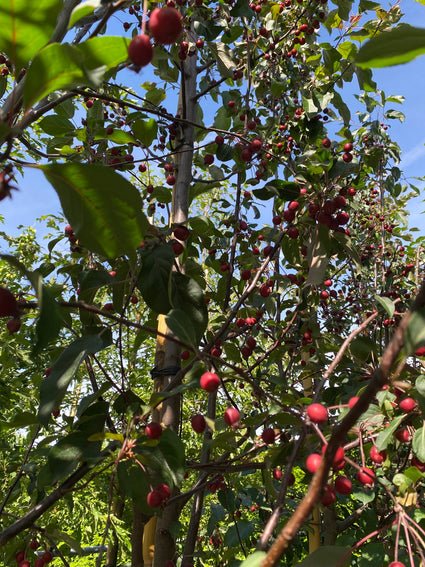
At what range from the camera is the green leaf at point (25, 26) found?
663 mm

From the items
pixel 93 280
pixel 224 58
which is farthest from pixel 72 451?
pixel 224 58

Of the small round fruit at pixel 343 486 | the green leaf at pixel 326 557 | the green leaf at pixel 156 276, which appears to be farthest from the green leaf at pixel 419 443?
the green leaf at pixel 156 276

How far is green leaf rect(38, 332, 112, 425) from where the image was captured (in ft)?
3.09

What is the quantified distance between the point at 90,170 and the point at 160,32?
0.84 feet

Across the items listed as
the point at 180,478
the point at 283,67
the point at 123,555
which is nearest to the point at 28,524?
the point at 180,478

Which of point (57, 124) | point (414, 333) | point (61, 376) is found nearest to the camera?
point (414, 333)

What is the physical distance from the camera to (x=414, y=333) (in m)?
0.41

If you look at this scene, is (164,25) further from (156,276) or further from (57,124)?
(57,124)

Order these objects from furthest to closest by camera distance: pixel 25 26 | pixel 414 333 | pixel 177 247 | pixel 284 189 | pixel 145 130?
pixel 145 130, pixel 284 189, pixel 177 247, pixel 25 26, pixel 414 333

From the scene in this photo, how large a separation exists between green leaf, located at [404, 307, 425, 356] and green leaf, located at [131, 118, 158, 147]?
1.37 m

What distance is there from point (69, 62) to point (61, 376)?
636 millimetres

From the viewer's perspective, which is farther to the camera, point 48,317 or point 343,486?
point 343,486

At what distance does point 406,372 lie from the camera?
135 cm

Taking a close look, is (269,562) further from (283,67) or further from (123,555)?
(123,555)
